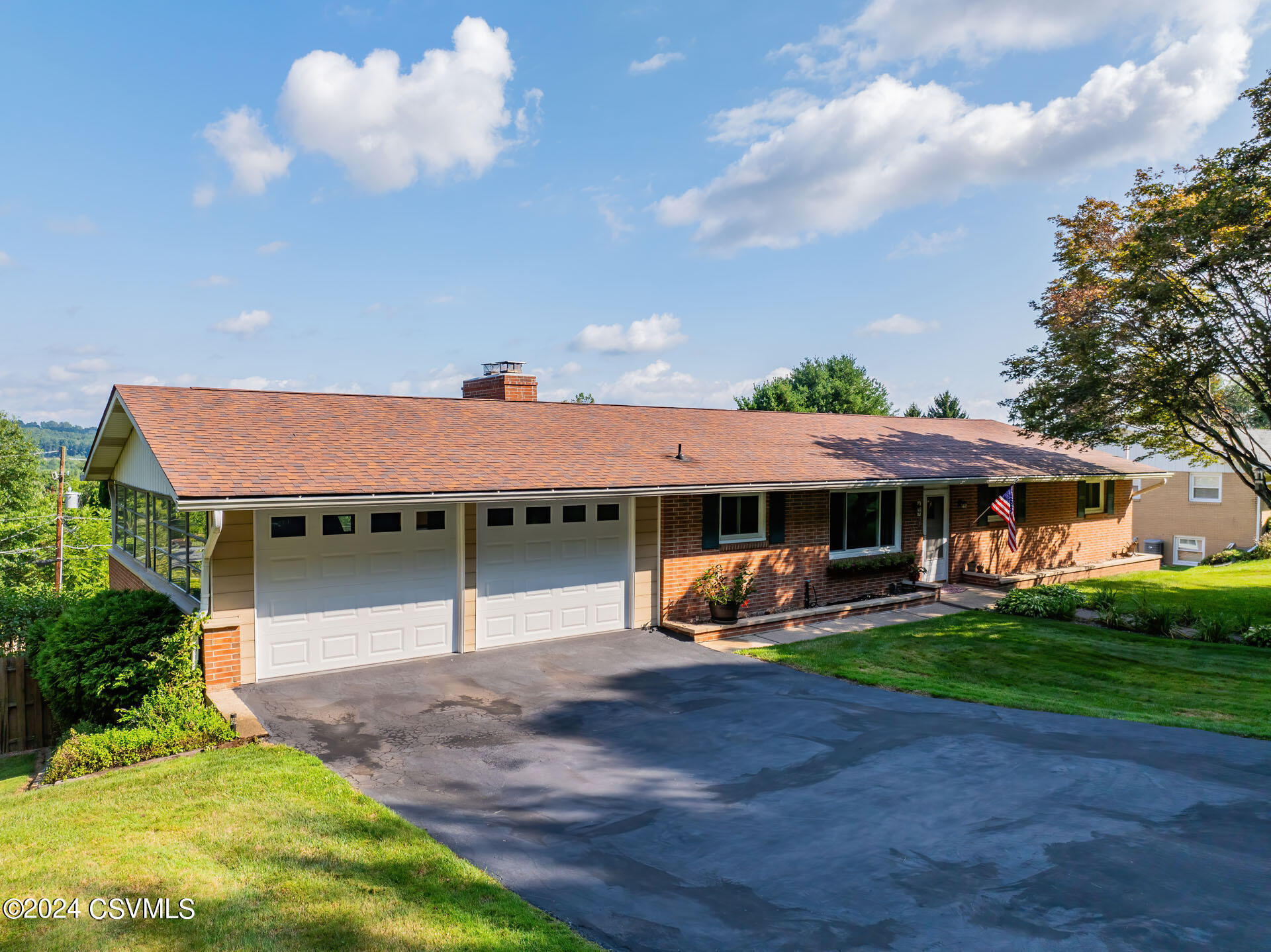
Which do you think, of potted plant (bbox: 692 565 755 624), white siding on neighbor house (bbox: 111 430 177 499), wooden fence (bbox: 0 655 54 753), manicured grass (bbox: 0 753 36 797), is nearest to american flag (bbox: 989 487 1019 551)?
potted plant (bbox: 692 565 755 624)

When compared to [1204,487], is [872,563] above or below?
below

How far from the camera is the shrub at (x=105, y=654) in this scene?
29.7ft

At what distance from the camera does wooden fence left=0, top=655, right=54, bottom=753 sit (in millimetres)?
11734

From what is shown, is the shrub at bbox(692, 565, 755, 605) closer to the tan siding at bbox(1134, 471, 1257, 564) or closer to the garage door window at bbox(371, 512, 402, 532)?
the garage door window at bbox(371, 512, 402, 532)

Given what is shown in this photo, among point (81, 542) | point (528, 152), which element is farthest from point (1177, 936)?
point (81, 542)

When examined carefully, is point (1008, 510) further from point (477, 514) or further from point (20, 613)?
point (20, 613)

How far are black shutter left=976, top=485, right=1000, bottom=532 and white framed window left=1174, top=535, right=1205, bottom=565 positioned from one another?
21663mm

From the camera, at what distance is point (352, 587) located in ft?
34.9

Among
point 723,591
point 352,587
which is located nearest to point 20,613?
point 352,587

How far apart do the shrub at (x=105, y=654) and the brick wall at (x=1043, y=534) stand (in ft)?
56.4

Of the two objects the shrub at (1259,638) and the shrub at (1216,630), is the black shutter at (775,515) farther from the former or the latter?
the shrub at (1259,638)

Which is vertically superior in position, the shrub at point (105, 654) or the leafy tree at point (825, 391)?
the leafy tree at point (825, 391)

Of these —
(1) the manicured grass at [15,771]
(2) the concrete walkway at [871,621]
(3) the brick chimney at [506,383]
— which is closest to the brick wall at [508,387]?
(3) the brick chimney at [506,383]

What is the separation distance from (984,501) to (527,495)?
547 inches
